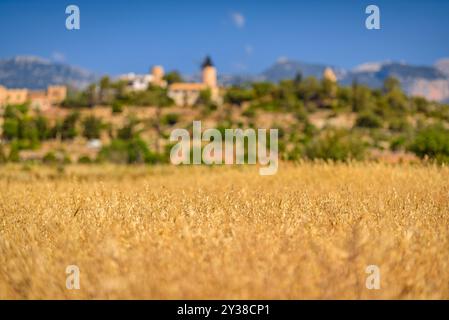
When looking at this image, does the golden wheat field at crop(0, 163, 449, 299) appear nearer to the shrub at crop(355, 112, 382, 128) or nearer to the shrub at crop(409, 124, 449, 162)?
the shrub at crop(409, 124, 449, 162)

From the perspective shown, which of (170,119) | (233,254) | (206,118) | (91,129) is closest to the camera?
(233,254)

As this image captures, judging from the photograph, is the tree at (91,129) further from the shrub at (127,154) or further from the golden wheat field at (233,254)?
the golden wheat field at (233,254)

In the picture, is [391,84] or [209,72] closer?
[391,84]

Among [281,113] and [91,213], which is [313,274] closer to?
[91,213]

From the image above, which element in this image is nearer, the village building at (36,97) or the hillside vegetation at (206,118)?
the hillside vegetation at (206,118)

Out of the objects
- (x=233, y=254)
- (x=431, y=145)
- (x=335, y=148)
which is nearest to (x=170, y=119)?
(x=335, y=148)

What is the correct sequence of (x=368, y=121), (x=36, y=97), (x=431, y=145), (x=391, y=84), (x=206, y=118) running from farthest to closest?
(x=36, y=97) < (x=391, y=84) < (x=206, y=118) < (x=368, y=121) < (x=431, y=145)

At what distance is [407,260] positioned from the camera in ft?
10.2

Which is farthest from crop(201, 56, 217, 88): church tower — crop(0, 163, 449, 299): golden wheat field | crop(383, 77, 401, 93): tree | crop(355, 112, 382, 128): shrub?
crop(0, 163, 449, 299): golden wheat field

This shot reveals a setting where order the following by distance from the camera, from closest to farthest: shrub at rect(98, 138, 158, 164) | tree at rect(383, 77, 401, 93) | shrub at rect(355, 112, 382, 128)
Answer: shrub at rect(98, 138, 158, 164)
shrub at rect(355, 112, 382, 128)
tree at rect(383, 77, 401, 93)

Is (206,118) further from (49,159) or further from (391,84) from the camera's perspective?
(391,84)

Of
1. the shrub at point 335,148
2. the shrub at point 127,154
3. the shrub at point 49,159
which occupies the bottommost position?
the shrub at point 49,159

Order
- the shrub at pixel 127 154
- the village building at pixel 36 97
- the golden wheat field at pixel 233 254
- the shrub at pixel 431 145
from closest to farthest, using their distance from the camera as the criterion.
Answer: the golden wheat field at pixel 233 254 < the shrub at pixel 431 145 < the shrub at pixel 127 154 < the village building at pixel 36 97

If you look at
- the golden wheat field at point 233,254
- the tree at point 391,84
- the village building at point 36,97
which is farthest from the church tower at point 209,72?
the golden wheat field at point 233,254
